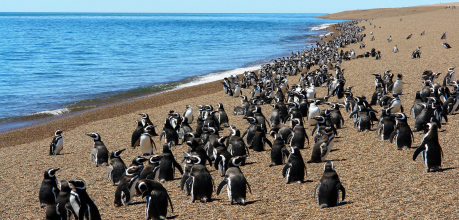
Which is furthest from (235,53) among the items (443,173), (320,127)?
(443,173)

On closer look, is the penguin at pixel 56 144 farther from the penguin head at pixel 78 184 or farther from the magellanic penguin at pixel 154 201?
the magellanic penguin at pixel 154 201

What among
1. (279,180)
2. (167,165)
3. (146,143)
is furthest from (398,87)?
(167,165)

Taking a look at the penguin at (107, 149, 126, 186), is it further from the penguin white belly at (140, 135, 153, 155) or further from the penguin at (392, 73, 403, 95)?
the penguin at (392, 73, 403, 95)

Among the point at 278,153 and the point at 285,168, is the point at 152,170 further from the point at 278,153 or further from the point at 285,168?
the point at 278,153

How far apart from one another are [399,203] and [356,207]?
0.77m

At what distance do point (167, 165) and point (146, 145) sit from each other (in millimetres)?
2665

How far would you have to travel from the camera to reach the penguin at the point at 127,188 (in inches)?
319

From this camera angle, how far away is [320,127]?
446 inches

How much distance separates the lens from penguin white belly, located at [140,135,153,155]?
11.8 m

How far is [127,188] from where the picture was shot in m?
8.13

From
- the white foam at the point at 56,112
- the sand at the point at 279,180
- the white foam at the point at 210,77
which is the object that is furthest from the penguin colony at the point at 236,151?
the white foam at the point at 210,77

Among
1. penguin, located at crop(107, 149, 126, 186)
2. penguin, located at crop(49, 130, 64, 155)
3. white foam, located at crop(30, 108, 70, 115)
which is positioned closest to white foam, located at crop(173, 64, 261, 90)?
white foam, located at crop(30, 108, 70, 115)

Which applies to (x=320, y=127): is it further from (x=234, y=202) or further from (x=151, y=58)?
(x=151, y=58)

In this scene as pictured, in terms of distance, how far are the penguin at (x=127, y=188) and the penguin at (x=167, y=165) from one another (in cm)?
108
